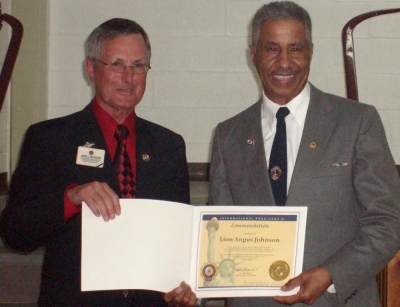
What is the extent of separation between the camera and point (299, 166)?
2.03m

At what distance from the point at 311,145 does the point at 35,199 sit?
0.88 meters

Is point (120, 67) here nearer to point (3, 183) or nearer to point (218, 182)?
point (218, 182)

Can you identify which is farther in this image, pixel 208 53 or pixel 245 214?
pixel 208 53

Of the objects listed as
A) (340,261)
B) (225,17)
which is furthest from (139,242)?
(225,17)

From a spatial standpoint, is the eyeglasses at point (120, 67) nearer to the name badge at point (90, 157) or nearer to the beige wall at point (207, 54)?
the name badge at point (90, 157)

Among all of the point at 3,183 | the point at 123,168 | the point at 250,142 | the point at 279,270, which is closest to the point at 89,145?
the point at 123,168

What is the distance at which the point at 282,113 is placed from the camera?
215 centimetres

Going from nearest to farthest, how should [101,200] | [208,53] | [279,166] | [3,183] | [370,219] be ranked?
[101,200] → [370,219] → [279,166] → [3,183] → [208,53]

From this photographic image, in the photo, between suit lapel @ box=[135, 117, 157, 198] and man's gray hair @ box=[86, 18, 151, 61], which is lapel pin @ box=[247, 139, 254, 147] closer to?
suit lapel @ box=[135, 117, 157, 198]

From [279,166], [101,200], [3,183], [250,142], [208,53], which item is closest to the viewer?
[101,200]

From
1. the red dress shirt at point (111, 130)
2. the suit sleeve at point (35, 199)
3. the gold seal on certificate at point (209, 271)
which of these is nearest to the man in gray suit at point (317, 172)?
the gold seal on certificate at point (209, 271)

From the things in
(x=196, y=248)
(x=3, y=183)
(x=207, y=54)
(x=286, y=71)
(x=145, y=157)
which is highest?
(x=207, y=54)

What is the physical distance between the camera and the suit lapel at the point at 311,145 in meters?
2.01

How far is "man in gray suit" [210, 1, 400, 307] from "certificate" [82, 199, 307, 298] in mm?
96
